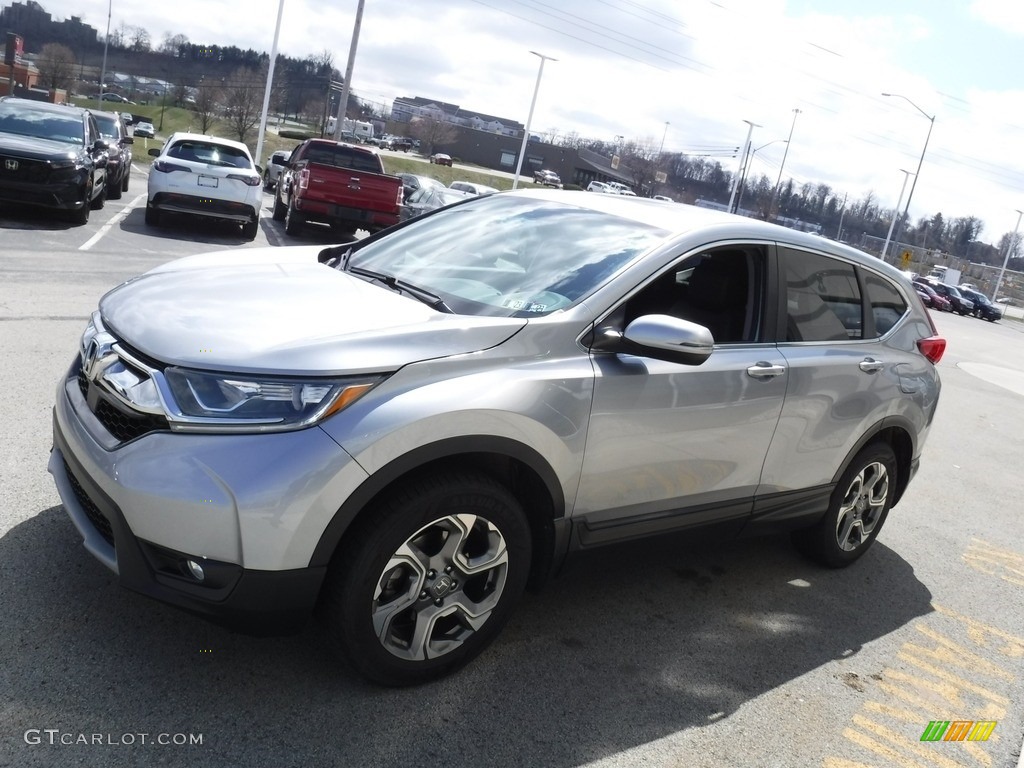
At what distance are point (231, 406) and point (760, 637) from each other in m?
2.62

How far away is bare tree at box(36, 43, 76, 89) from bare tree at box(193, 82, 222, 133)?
1549cm

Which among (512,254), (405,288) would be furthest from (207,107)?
(405,288)

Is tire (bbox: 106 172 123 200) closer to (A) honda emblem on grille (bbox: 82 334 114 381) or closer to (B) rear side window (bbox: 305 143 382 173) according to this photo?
(B) rear side window (bbox: 305 143 382 173)

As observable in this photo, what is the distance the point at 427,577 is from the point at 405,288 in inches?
47.4

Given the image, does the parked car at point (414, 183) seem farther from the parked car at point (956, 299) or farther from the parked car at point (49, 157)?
the parked car at point (956, 299)

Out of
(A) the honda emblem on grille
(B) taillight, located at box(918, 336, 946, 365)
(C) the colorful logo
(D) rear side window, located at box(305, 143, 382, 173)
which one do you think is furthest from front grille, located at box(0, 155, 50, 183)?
(C) the colorful logo

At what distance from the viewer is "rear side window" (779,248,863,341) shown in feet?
13.6

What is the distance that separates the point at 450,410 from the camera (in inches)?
112

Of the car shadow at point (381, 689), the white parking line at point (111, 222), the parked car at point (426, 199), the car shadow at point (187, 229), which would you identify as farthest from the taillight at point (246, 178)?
the car shadow at point (381, 689)

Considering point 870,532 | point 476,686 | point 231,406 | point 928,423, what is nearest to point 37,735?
point 231,406

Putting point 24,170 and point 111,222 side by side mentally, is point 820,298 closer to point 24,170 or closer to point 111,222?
point 24,170

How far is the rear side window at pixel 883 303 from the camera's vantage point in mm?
4707

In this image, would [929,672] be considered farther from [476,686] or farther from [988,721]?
[476,686]

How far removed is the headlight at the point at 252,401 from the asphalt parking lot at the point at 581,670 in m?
0.93
